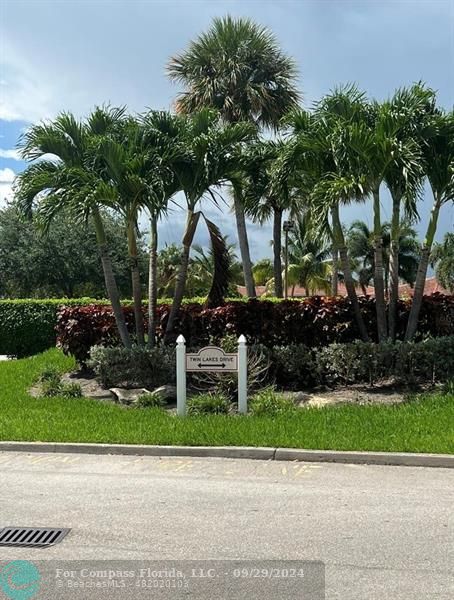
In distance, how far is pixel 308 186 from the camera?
40.7ft

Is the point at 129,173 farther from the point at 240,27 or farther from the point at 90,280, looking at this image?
the point at 90,280

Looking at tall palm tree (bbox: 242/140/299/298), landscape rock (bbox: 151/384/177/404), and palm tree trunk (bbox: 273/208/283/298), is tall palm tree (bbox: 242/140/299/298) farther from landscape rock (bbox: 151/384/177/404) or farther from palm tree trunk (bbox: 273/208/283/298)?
palm tree trunk (bbox: 273/208/283/298)

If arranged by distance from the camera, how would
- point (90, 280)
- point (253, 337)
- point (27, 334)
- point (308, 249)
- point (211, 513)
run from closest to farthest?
point (211, 513) → point (253, 337) → point (27, 334) → point (90, 280) → point (308, 249)

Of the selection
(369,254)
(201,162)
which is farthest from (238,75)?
(369,254)

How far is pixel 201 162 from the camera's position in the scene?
11.8 m

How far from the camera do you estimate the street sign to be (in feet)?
31.5

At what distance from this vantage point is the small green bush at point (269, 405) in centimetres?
927

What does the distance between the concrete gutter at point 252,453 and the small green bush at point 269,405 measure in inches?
Answer: 70.2

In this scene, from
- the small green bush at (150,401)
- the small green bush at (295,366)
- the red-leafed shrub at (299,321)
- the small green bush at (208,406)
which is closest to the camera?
the small green bush at (208,406)

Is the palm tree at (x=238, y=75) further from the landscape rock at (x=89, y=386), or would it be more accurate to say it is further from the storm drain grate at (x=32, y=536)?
the storm drain grate at (x=32, y=536)

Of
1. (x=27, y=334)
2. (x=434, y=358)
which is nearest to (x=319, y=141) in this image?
(x=434, y=358)

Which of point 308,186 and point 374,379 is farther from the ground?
point 308,186

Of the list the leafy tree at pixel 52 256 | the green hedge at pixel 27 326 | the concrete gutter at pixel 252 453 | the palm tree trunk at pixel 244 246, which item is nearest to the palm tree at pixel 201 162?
the concrete gutter at pixel 252 453

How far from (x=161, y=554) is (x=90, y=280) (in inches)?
978
